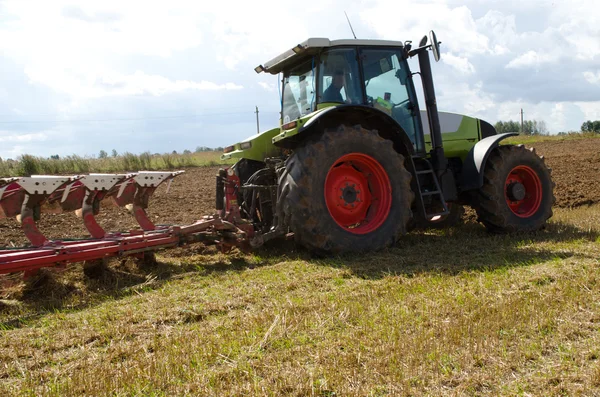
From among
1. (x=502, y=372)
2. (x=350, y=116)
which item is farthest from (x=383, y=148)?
(x=502, y=372)

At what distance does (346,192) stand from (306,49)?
1652 mm

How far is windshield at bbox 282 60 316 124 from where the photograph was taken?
6051mm

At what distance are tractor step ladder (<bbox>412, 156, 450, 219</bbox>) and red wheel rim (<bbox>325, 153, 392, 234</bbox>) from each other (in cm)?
62

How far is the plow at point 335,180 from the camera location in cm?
490

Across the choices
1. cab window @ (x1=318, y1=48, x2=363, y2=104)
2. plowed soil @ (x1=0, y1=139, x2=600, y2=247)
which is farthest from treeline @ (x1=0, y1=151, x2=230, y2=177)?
cab window @ (x1=318, y1=48, x2=363, y2=104)

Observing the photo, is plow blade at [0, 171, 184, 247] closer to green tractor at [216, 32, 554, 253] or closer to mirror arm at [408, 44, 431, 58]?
green tractor at [216, 32, 554, 253]

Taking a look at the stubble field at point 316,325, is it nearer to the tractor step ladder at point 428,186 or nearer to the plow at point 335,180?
the plow at point 335,180

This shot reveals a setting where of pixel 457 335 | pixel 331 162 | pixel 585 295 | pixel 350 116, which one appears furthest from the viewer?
pixel 350 116

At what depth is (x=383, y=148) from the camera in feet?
18.5

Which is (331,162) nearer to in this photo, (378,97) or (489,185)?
(378,97)

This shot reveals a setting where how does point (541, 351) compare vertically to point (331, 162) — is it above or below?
below

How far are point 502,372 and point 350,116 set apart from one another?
149 inches

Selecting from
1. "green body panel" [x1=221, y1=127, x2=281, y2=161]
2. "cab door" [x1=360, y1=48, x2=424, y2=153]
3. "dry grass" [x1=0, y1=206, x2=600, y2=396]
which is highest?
"cab door" [x1=360, y1=48, x2=424, y2=153]

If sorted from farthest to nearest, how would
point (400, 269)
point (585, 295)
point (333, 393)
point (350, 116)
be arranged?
1. point (350, 116)
2. point (400, 269)
3. point (585, 295)
4. point (333, 393)
